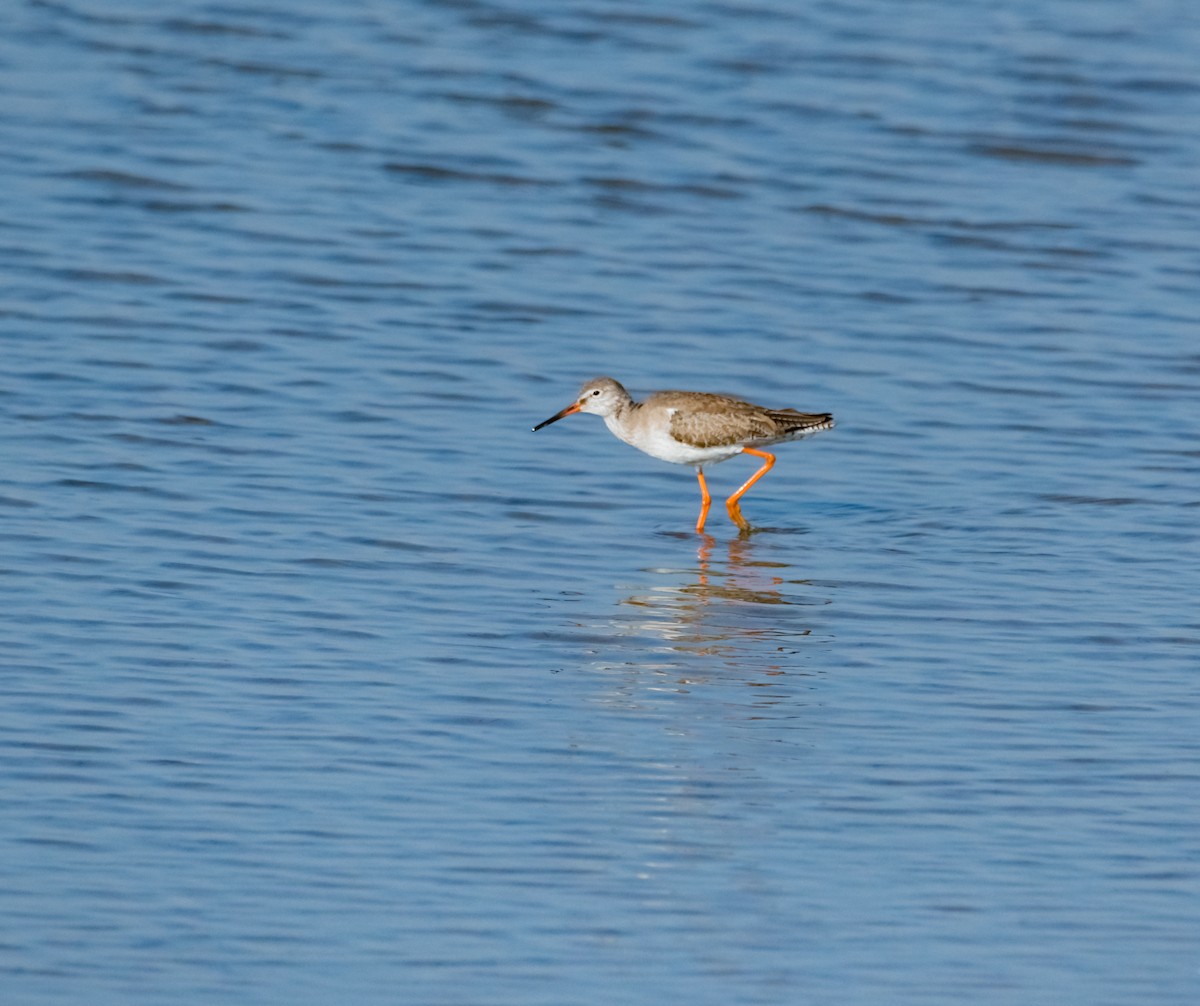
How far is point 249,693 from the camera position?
778 centimetres

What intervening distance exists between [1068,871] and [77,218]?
37.0 ft

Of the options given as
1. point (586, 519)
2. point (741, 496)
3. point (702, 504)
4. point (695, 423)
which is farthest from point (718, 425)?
point (586, 519)

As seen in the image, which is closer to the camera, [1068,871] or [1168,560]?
[1068,871]

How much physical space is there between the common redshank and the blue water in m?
0.33

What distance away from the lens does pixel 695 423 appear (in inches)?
455

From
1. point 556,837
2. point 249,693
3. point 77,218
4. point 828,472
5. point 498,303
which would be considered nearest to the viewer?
point 556,837

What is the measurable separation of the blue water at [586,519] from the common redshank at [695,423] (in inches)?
12.9

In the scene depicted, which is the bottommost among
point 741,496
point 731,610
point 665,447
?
point 741,496

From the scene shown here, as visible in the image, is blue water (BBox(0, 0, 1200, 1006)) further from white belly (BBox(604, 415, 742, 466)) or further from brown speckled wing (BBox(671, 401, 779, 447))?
brown speckled wing (BBox(671, 401, 779, 447))

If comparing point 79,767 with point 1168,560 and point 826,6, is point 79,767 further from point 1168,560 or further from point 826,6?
point 826,6

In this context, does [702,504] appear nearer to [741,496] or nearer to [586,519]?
[741,496]

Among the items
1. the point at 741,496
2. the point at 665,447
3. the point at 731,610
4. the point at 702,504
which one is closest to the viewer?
the point at 731,610

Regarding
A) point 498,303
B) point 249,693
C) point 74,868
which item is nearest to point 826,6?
point 498,303

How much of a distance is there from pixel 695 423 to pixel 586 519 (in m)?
1.00
